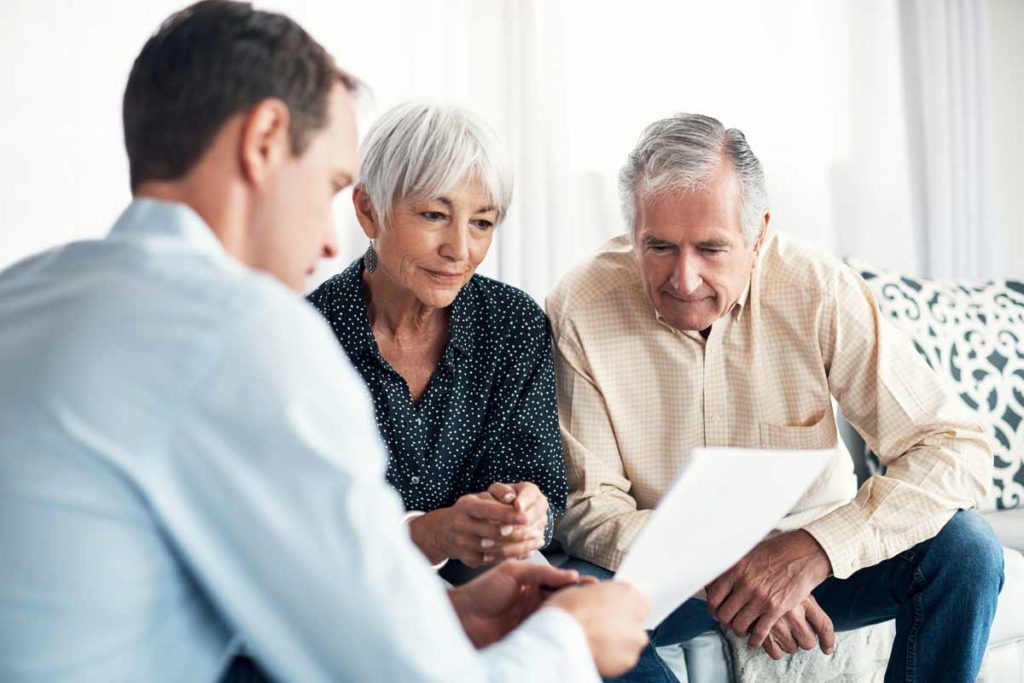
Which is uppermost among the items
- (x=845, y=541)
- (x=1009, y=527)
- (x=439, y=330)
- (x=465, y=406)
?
(x=439, y=330)

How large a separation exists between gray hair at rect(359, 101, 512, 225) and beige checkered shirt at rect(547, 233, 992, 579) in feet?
1.06

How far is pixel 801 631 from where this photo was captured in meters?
1.73

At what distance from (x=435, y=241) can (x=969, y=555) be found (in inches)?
37.3

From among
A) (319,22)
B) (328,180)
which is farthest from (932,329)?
(328,180)

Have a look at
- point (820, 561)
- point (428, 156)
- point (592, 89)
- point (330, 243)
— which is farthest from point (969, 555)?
point (592, 89)

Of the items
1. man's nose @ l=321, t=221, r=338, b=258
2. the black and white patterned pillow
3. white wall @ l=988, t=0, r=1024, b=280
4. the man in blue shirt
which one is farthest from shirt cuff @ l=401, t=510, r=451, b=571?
white wall @ l=988, t=0, r=1024, b=280

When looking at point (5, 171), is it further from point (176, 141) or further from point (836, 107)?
point (836, 107)

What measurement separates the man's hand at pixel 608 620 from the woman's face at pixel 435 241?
843 millimetres

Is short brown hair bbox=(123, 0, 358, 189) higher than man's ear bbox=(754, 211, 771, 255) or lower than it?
higher

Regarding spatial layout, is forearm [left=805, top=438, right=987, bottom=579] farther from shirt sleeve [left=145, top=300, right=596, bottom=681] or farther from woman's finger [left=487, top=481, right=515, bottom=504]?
shirt sleeve [left=145, top=300, right=596, bottom=681]

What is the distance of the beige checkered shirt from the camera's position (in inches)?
73.7

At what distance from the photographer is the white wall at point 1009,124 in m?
3.47

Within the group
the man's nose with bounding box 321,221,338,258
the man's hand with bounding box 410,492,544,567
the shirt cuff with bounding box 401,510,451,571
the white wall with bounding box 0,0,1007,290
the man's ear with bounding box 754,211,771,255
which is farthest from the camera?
the white wall with bounding box 0,0,1007,290

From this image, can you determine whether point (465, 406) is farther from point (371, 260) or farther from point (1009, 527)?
point (1009, 527)
